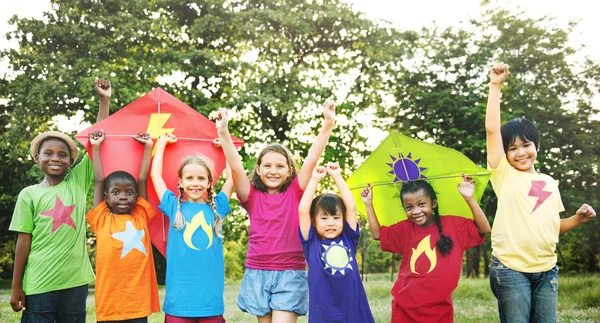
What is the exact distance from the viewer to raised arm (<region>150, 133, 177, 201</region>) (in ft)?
15.4

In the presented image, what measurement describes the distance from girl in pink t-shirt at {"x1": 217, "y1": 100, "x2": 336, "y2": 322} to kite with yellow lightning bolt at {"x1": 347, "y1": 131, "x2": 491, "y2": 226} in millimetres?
540

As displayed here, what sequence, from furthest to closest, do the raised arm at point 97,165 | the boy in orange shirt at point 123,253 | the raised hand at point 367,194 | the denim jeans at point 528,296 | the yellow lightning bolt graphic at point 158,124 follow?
the yellow lightning bolt graphic at point 158,124
the raised hand at point 367,194
the raised arm at point 97,165
the boy in orange shirt at point 123,253
the denim jeans at point 528,296

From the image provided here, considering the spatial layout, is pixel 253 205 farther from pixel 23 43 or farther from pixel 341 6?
pixel 23 43

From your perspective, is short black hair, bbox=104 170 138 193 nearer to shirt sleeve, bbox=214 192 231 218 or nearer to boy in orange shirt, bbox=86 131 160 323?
boy in orange shirt, bbox=86 131 160 323

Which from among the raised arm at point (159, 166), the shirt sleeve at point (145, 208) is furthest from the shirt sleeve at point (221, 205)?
the shirt sleeve at point (145, 208)

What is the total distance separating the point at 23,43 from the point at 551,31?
19.8 m

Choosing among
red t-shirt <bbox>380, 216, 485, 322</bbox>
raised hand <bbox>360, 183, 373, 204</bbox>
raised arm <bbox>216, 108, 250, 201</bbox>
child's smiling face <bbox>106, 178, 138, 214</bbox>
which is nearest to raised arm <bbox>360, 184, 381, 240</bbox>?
raised hand <bbox>360, 183, 373, 204</bbox>

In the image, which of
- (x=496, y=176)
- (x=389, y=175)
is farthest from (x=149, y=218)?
(x=496, y=176)

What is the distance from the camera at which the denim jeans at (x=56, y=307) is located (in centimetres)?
440

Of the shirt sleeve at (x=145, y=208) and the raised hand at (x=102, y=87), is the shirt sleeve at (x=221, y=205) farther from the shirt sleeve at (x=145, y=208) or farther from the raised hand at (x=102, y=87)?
the raised hand at (x=102, y=87)

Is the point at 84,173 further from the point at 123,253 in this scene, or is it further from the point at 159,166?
the point at 123,253

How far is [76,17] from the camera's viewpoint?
17234mm

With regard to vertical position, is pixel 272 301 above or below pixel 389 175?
below

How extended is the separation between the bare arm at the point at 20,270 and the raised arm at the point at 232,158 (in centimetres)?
179
